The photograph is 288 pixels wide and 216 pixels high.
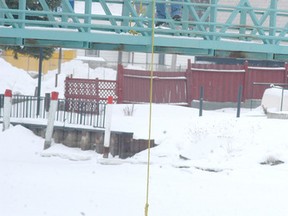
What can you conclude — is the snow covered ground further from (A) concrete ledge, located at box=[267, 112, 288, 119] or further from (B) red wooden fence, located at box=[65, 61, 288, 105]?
(B) red wooden fence, located at box=[65, 61, 288, 105]

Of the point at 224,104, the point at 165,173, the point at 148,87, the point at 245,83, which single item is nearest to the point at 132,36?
the point at 165,173

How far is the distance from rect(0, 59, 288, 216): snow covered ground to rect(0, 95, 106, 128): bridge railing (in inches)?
26.7

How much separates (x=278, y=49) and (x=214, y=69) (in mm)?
20871

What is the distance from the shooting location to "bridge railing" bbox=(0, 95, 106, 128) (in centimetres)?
2623

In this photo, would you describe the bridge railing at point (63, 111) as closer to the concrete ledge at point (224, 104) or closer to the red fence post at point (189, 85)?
the red fence post at point (189, 85)

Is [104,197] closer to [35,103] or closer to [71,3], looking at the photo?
[71,3]

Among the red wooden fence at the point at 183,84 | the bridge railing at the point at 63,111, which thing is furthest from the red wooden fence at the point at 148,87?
the bridge railing at the point at 63,111

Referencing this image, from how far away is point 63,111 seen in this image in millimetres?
27094

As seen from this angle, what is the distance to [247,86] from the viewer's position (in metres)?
38.0

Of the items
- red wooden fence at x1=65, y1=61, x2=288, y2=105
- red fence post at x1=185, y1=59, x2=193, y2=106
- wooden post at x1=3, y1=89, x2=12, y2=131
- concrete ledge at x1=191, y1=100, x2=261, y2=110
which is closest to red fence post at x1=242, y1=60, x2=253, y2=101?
red wooden fence at x1=65, y1=61, x2=288, y2=105

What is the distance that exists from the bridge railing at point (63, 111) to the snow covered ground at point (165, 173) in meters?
0.68

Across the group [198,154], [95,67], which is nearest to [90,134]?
[198,154]

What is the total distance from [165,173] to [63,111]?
683cm

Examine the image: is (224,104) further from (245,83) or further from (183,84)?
(183,84)
